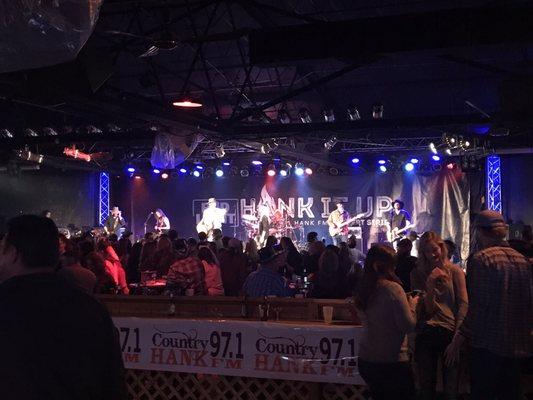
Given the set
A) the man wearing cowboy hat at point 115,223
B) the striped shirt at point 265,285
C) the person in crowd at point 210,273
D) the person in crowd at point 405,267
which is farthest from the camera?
the man wearing cowboy hat at point 115,223

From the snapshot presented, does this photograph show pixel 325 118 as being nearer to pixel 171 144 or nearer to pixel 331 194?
pixel 171 144

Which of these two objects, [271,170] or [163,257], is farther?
[271,170]

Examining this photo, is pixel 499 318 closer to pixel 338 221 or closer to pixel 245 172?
pixel 338 221

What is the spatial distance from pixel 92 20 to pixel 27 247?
150 cm

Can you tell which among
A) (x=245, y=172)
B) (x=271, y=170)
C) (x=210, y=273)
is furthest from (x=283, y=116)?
(x=245, y=172)

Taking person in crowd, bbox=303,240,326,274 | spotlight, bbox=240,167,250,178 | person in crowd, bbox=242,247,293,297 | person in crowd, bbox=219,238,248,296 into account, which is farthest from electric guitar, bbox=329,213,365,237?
person in crowd, bbox=242,247,293,297

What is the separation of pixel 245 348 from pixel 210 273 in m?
2.62

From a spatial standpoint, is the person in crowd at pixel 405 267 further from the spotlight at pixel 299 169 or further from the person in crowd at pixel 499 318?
the spotlight at pixel 299 169

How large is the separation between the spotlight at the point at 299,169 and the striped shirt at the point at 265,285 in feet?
45.1

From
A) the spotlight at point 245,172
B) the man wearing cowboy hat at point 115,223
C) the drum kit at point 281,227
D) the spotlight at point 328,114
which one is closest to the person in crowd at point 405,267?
the spotlight at point 328,114

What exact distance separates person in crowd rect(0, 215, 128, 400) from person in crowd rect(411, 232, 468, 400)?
320cm

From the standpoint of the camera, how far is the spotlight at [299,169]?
20156mm

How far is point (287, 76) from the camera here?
15.1m

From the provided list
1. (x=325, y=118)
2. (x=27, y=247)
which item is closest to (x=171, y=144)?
(x=325, y=118)
